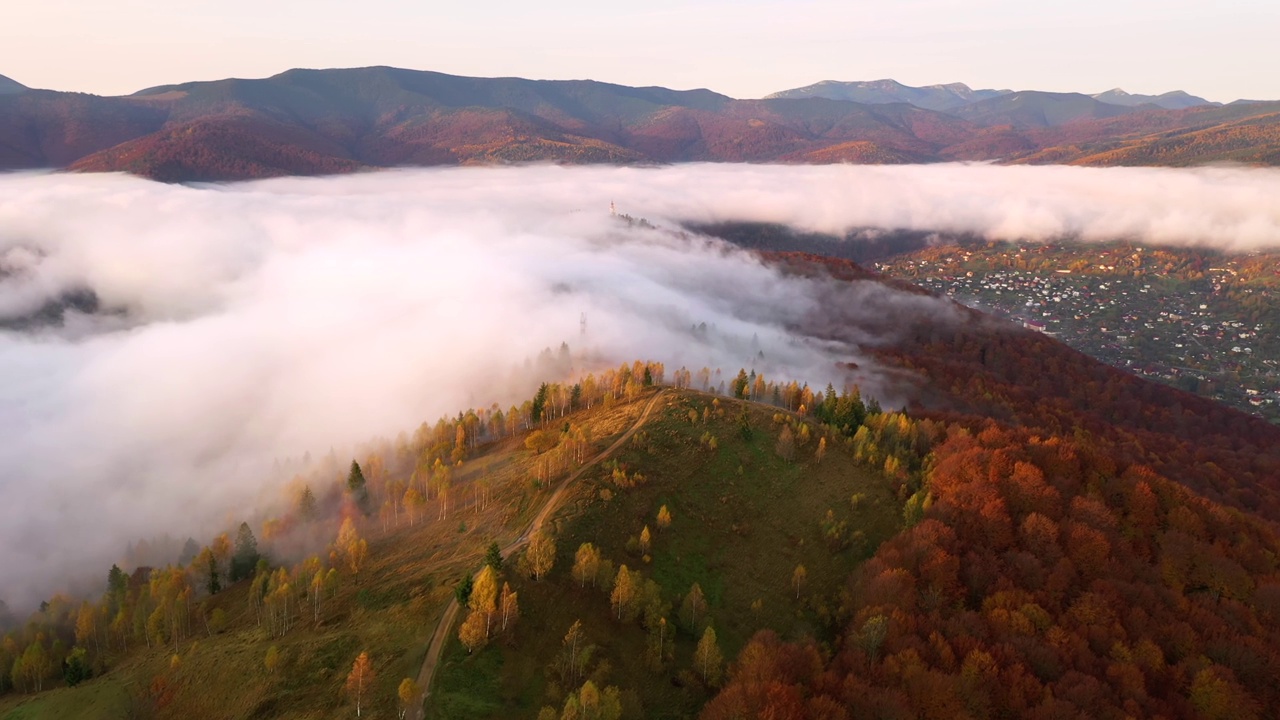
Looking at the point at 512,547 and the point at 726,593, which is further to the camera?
the point at 726,593

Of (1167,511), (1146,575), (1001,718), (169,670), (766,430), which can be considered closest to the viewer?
(1001,718)

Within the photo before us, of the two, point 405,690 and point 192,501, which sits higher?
point 405,690

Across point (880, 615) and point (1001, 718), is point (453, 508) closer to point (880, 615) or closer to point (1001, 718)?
point (880, 615)

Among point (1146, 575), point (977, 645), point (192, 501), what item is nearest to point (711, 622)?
point (977, 645)

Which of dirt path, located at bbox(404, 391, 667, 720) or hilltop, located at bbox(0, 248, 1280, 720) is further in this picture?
hilltop, located at bbox(0, 248, 1280, 720)

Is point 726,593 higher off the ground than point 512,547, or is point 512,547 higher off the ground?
point 512,547

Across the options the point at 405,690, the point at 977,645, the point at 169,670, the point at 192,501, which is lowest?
the point at 192,501

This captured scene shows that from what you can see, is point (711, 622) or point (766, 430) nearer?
point (711, 622)

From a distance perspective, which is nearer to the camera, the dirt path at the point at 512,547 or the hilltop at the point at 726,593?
the dirt path at the point at 512,547
